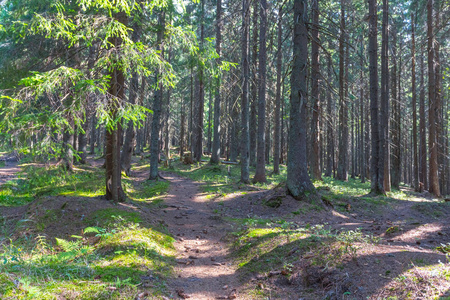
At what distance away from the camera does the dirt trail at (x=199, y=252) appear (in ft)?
14.3

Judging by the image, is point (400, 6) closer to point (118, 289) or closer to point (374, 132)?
point (374, 132)

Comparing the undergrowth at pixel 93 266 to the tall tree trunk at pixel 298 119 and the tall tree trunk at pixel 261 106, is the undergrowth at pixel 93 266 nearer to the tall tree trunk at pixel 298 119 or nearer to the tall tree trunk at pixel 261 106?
the tall tree trunk at pixel 298 119

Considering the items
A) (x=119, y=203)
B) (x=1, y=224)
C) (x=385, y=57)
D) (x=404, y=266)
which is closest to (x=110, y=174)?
(x=119, y=203)

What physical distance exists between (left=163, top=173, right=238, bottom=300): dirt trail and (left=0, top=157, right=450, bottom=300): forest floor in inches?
0.8

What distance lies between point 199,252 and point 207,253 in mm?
190

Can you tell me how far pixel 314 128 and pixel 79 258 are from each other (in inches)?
564

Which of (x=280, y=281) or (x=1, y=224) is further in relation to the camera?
(x=1, y=224)

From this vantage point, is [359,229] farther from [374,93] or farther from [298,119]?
[374,93]

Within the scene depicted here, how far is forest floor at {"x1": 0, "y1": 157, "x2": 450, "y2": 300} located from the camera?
133 inches

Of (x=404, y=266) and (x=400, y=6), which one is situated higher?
(x=400, y=6)

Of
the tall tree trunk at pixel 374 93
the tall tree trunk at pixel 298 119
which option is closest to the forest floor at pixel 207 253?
the tall tree trunk at pixel 298 119

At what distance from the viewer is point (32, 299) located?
280cm

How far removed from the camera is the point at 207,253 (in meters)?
6.16

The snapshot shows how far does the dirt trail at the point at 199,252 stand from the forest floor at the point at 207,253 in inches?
0.8
